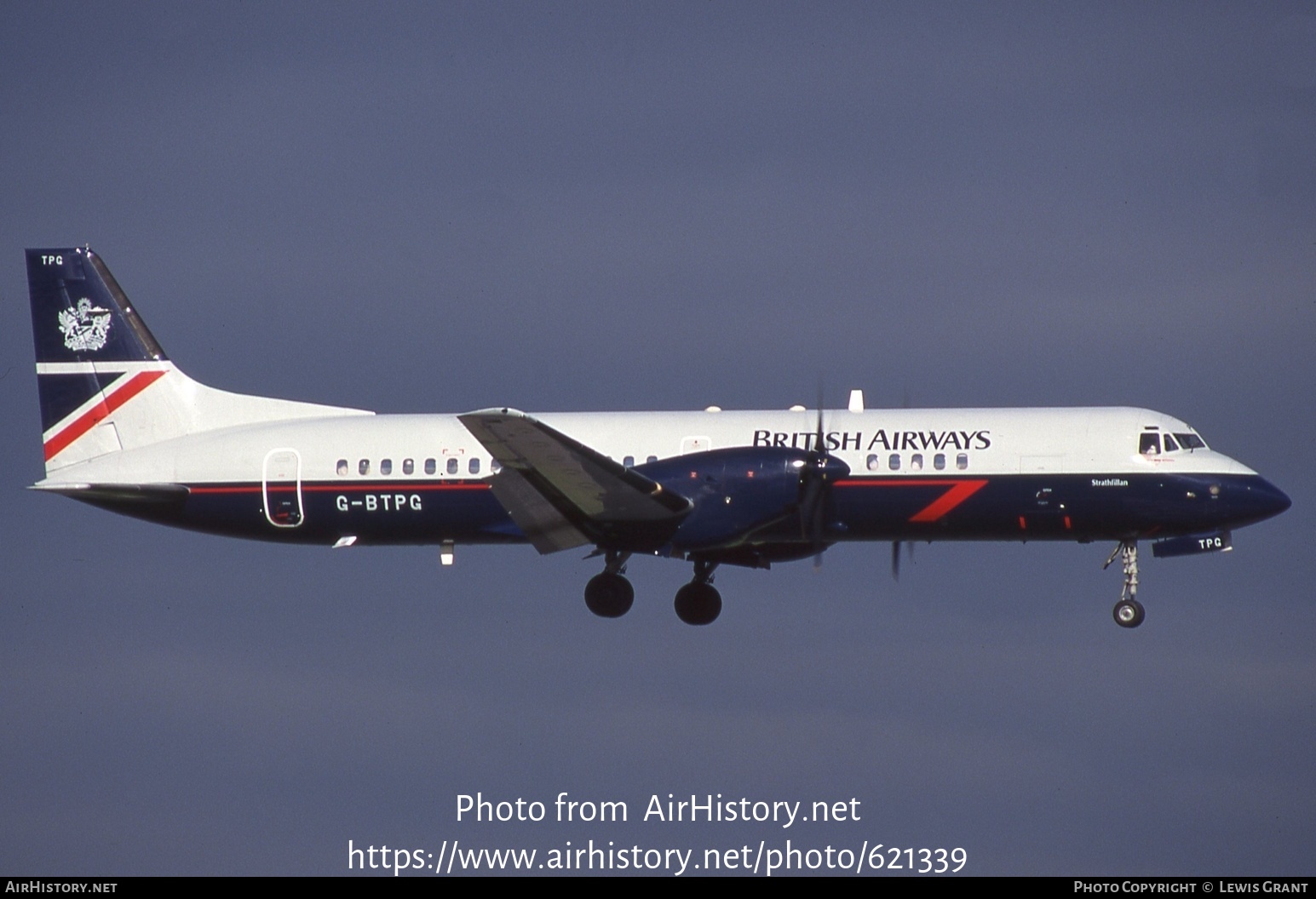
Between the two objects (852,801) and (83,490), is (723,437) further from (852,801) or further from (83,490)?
(83,490)

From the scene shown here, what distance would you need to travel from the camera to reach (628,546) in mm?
28141

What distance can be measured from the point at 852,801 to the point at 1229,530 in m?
9.00

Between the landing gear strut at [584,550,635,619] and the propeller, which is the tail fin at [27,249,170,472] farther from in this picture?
the propeller

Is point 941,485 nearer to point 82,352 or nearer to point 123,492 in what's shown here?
point 123,492

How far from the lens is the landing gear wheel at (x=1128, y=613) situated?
92.8ft

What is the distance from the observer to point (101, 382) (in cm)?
3203

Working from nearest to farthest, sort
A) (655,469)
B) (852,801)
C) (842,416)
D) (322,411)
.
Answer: (852,801) → (655,469) → (842,416) → (322,411)

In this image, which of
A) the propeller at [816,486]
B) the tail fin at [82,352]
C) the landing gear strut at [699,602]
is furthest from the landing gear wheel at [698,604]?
the tail fin at [82,352]

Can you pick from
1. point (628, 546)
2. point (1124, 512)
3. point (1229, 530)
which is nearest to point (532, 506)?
point (628, 546)

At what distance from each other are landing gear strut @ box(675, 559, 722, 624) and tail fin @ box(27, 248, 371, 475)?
7.34m

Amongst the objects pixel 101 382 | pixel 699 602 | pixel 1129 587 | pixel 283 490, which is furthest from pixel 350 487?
pixel 1129 587

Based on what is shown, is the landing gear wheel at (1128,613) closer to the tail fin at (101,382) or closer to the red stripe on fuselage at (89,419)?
the tail fin at (101,382)
